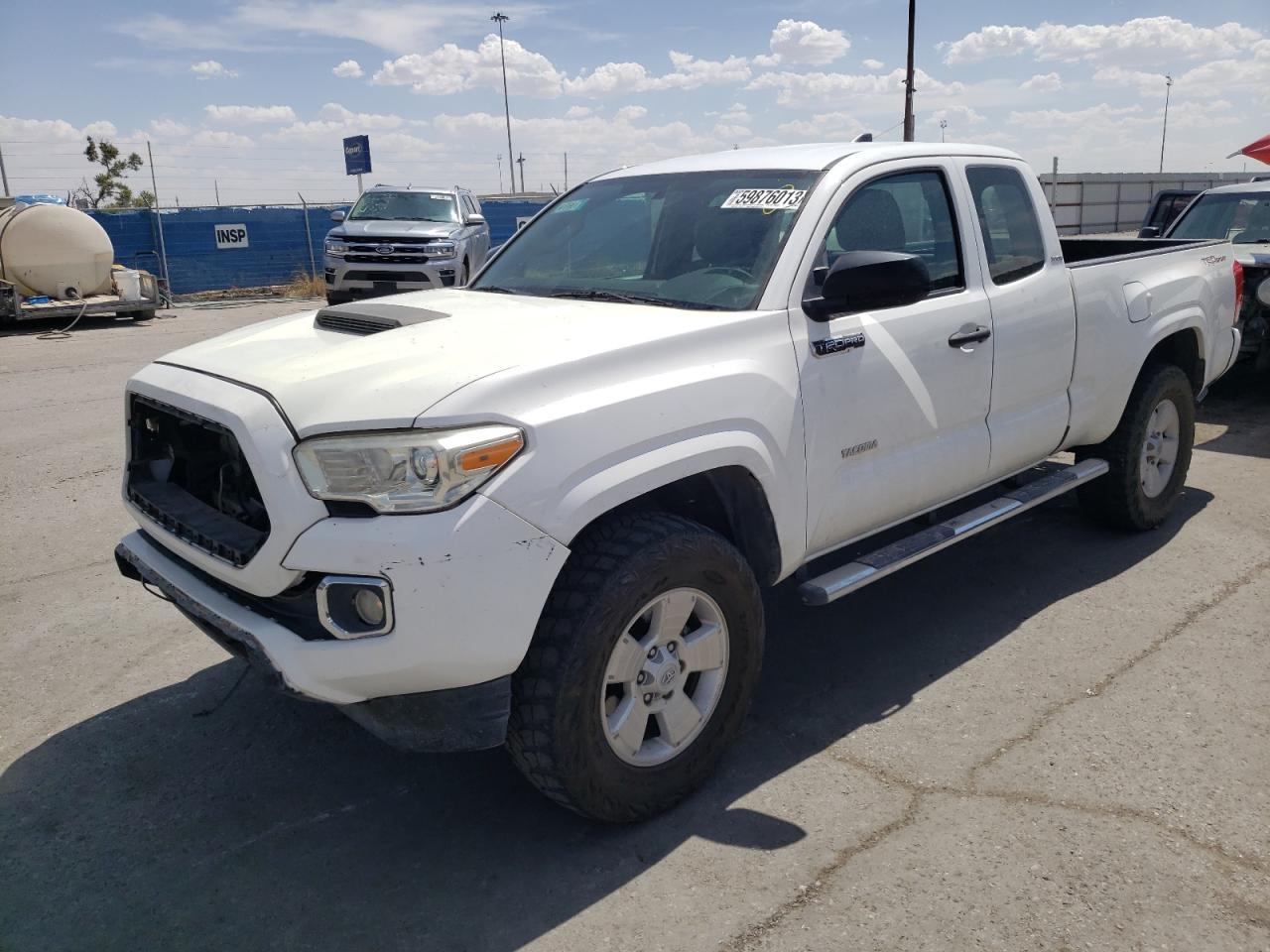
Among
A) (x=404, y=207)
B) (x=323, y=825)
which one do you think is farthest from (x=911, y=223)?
(x=404, y=207)

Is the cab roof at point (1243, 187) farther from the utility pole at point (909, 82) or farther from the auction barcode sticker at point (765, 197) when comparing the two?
the utility pole at point (909, 82)

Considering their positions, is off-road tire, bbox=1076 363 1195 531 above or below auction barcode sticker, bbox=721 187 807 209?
below

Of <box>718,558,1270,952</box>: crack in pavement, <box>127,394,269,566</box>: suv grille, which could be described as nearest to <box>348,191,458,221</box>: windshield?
<box>127,394,269,566</box>: suv grille

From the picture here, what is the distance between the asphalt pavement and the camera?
2641 mm

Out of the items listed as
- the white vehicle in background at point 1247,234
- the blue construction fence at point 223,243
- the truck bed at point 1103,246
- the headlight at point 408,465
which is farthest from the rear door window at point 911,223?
the blue construction fence at point 223,243

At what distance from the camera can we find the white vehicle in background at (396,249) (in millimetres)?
15570

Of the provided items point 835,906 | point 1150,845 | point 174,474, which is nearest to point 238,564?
point 174,474

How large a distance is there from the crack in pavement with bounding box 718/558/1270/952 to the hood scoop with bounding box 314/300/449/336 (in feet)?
6.59

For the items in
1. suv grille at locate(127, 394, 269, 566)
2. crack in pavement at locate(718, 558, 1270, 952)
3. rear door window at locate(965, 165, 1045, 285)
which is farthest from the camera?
rear door window at locate(965, 165, 1045, 285)

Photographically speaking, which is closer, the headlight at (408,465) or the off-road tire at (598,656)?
the headlight at (408,465)

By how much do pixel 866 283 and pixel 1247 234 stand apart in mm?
7732

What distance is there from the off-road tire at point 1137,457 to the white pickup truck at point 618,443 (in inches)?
24.2

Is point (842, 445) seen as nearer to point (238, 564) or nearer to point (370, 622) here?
point (370, 622)

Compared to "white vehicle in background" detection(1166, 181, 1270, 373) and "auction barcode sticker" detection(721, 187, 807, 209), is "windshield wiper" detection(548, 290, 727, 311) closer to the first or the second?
"auction barcode sticker" detection(721, 187, 807, 209)
